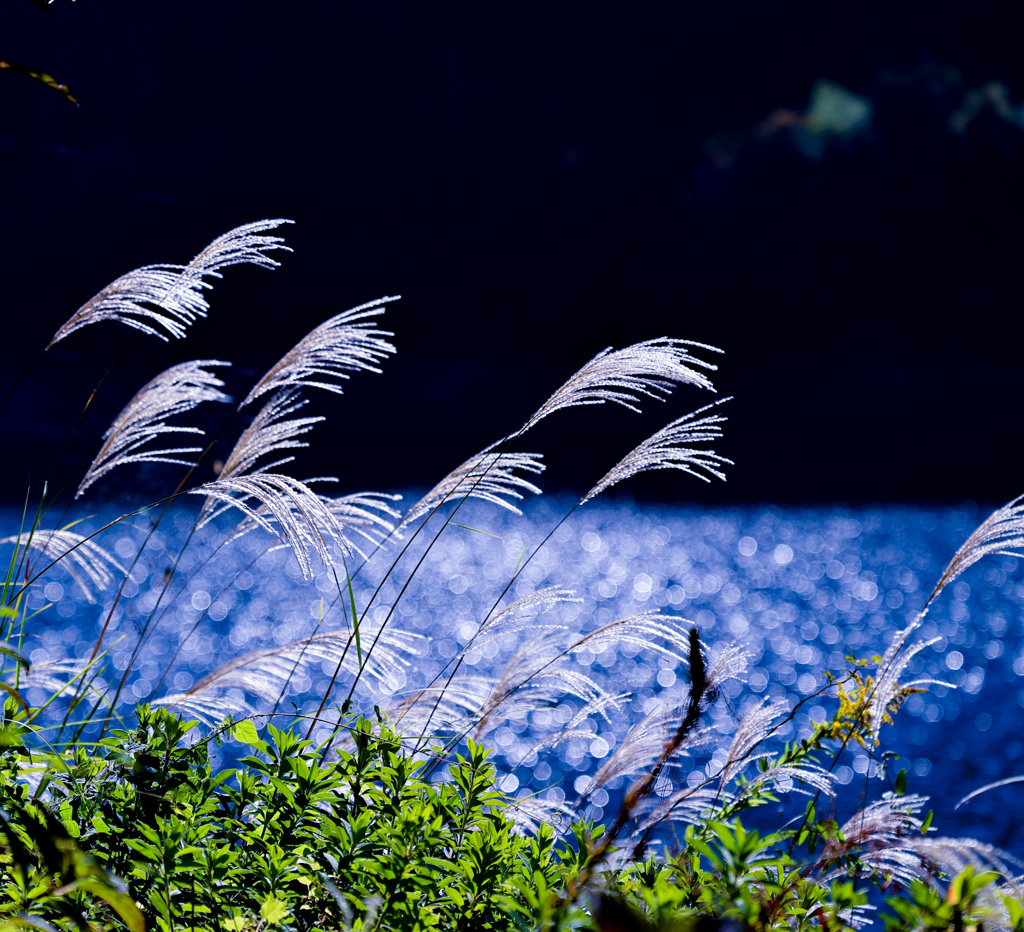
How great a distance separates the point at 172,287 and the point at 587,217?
5453cm

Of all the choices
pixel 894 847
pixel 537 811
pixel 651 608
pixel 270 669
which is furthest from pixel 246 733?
pixel 651 608

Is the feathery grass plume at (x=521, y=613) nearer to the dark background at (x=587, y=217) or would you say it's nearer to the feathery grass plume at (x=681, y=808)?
the feathery grass plume at (x=681, y=808)

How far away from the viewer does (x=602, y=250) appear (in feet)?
175

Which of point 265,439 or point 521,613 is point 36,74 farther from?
point 521,613

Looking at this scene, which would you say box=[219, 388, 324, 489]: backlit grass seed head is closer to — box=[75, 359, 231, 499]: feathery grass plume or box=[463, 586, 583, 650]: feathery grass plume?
box=[75, 359, 231, 499]: feathery grass plume

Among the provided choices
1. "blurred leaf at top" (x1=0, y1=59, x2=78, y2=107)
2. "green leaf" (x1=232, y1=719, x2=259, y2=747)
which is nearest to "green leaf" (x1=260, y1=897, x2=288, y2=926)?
"green leaf" (x1=232, y1=719, x2=259, y2=747)

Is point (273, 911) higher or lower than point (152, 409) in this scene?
lower

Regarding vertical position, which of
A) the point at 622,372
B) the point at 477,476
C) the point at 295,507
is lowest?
the point at 295,507

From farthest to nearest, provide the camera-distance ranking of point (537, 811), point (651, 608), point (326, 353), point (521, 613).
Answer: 1. point (651, 608)
2. point (326, 353)
3. point (521, 613)
4. point (537, 811)

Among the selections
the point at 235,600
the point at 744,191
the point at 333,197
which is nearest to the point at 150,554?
the point at 235,600

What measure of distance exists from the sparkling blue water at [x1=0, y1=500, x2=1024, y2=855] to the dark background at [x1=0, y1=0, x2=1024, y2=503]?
13.7 m

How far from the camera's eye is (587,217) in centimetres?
5344

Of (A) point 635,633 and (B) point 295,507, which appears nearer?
(B) point 295,507

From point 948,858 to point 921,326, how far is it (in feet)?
216
